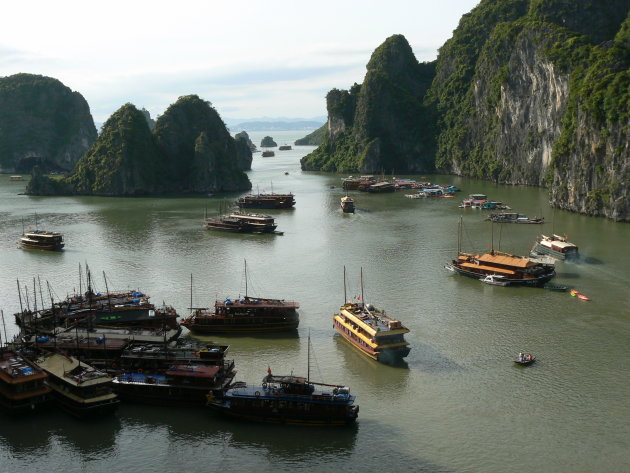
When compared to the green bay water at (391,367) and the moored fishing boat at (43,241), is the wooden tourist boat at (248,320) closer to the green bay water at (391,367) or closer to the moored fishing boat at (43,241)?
the green bay water at (391,367)

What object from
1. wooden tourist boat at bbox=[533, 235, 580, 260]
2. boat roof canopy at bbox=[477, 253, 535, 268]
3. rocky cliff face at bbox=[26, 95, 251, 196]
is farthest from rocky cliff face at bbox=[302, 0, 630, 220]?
rocky cliff face at bbox=[26, 95, 251, 196]

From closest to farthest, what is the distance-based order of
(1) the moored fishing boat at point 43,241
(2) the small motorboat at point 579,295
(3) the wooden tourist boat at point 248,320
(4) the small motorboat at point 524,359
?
(4) the small motorboat at point 524,359, (3) the wooden tourist boat at point 248,320, (2) the small motorboat at point 579,295, (1) the moored fishing boat at point 43,241

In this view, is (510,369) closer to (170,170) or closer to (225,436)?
(225,436)

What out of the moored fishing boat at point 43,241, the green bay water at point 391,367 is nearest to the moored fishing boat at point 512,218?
the green bay water at point 391,367

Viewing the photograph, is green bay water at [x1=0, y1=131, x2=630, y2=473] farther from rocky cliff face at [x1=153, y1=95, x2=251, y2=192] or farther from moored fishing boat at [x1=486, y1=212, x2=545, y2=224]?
rocky cliff face at [x1=153, y1=95, x2=251, y2=192]

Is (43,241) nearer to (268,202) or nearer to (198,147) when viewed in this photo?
(268,202)

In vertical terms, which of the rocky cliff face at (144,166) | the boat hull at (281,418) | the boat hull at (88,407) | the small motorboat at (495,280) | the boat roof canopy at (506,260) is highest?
the rocky cliff face at (144,166)
